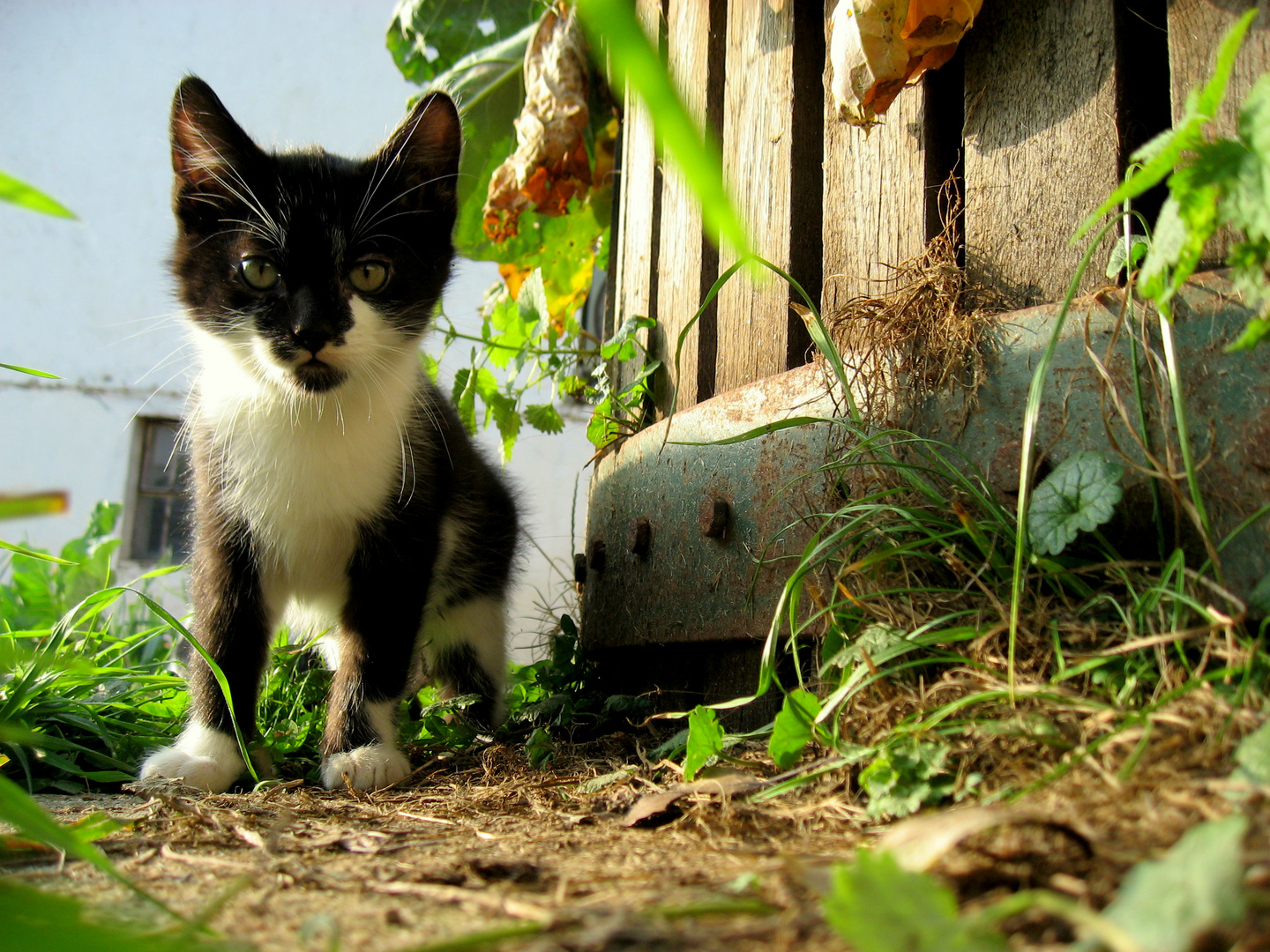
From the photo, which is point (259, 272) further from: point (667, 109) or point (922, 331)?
point (667, 109)

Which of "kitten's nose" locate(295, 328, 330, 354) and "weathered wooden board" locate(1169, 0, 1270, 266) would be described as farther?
"kitten's nose" locate(295, 328, 330, 354)

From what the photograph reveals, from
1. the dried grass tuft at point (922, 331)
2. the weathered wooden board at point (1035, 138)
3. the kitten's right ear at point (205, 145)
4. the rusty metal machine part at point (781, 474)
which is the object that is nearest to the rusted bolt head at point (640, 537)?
the rusty metal machine part at point (781, 474)

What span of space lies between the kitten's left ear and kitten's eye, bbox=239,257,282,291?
0.34 metres

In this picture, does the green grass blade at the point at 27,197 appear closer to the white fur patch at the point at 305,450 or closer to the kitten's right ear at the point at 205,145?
the white fur patch at the point at 305,450

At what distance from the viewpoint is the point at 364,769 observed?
5.41ft

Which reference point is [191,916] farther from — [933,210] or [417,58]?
[417,58]

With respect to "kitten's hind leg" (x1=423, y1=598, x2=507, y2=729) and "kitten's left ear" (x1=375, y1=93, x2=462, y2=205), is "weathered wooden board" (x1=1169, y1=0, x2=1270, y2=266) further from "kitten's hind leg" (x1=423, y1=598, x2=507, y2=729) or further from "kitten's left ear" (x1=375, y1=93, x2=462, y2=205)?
"kitten's hind leg" (x1=423, y1=598, x2=507, y2=729)

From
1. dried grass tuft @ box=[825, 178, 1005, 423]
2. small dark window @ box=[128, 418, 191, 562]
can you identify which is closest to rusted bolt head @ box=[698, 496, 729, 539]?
dried grass tuft @ box=[825, 178, 1005, 423]

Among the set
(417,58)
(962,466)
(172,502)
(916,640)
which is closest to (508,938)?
(916,640)

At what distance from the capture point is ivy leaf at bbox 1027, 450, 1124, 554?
1.07m

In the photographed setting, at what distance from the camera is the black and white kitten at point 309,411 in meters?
1.81

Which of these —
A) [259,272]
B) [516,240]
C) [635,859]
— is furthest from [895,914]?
[516,240]

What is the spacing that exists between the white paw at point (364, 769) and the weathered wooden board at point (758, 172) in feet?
2.97

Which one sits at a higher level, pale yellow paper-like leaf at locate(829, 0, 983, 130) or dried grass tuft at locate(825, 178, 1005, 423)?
pale yellow paper-like leaf at locate(829, 0, 983, 130)
